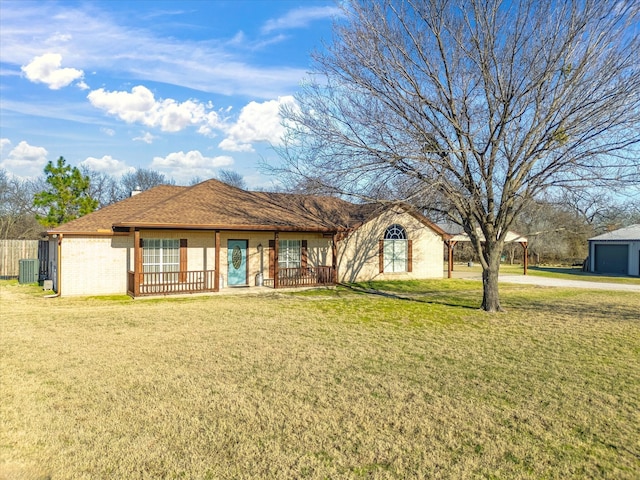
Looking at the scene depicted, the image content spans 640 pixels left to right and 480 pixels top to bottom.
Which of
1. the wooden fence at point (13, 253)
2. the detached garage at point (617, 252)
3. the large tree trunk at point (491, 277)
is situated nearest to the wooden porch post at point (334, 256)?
the large tree trunk at point (491, 277)

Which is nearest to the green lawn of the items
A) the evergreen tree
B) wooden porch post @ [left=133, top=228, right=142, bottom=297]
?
wooden porch post @ [left=133, top=228, right=142, bottom=297]

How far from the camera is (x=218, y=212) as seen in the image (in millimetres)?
16500

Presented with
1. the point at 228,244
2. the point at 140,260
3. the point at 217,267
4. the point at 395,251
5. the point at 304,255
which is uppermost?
the point at 228,244

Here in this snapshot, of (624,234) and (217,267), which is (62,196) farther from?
(624,234)

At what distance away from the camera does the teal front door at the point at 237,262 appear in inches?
668

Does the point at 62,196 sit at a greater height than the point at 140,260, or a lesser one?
greater

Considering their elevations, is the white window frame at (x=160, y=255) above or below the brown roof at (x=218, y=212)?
below

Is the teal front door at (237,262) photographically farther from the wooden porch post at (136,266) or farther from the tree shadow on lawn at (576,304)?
the tree shadow on lawn at (576,304)

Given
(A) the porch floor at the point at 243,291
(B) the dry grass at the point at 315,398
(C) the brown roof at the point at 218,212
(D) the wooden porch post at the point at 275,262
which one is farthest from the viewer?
(D) the wooden porch post at the point at 275,262

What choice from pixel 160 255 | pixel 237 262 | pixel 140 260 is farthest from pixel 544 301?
pixel 140 260

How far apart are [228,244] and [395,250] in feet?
27.7

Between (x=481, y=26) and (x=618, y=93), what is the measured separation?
12.1ft

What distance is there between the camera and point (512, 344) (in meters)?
8.34

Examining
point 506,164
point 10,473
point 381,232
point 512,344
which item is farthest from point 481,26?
point 10,473
